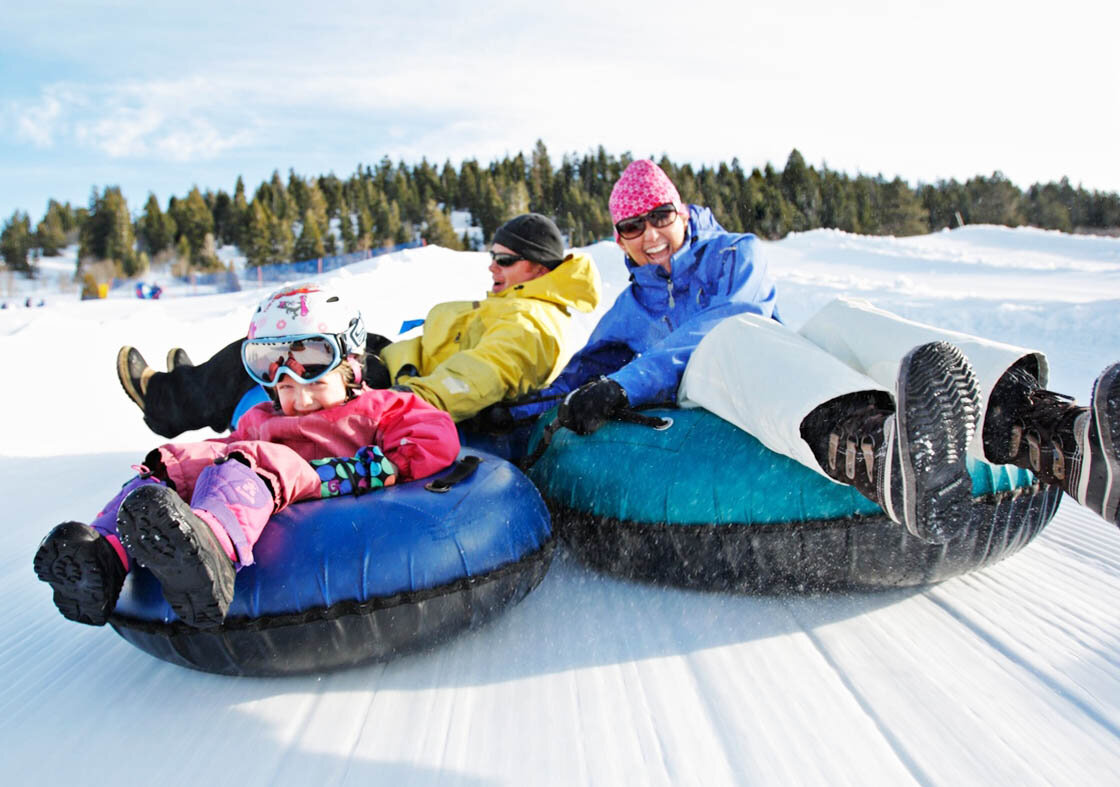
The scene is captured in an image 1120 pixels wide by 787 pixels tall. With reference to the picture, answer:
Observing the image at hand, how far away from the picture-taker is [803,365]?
1.85 metres

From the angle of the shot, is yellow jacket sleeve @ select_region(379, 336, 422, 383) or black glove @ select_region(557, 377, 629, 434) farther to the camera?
yellow jacket sleeve @ select_region(379, 336, 422, 383)

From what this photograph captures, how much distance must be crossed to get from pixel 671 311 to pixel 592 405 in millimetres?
1018

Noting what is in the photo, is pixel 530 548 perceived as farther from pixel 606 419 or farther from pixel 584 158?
pixel 584 158

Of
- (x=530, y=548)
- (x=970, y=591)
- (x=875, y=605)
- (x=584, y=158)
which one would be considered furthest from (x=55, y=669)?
(x=584, y=158)

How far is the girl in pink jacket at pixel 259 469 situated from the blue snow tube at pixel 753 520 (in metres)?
0.55

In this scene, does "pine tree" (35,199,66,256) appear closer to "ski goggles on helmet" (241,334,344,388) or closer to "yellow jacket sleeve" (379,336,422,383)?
"yellow jacket sleeve" (379,336,422,383)

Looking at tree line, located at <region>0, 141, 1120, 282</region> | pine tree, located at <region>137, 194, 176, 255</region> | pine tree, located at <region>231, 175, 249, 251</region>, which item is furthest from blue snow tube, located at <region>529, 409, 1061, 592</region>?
pine tree, located at <region>137, 194, 176, 255</region>

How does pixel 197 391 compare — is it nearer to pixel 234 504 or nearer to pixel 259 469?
pixel 259 469

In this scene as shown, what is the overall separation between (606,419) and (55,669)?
1.63 meters

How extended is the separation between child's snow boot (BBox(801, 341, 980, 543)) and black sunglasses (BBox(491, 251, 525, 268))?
2.26m

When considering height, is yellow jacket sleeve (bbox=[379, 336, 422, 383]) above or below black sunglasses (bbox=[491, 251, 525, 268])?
below

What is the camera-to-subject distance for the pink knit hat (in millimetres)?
3219

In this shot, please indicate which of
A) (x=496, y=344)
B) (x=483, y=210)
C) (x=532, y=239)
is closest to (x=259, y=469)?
(x=496, y=344)

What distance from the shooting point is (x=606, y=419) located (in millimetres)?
2441
